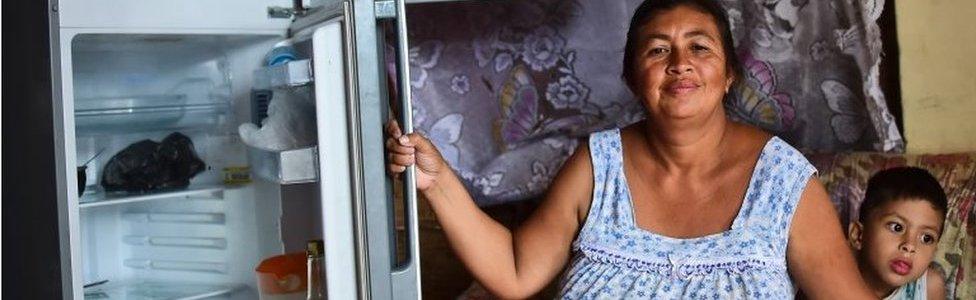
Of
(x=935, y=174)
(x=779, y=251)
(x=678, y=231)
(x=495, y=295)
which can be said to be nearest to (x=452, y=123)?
(x=495, y=295)

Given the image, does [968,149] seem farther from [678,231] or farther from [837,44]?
[678,231]

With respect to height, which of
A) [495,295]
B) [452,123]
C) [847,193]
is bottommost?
[495,295]

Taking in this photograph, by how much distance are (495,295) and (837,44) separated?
0.78 meters

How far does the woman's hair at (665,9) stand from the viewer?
2.03 m

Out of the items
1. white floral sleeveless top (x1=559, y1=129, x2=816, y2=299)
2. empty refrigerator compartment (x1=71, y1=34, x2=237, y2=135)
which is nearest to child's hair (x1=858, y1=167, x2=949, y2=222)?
white floral sleeveless top (x1=559, y1=129, x2=816, y2=299)

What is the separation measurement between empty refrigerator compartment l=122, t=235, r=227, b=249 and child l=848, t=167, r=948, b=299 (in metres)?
1.20

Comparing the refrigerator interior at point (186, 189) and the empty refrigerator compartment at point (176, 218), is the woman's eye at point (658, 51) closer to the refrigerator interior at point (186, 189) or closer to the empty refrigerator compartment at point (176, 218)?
the refrigerator interior at point (186, 189)

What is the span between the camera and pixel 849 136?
216 centimetres

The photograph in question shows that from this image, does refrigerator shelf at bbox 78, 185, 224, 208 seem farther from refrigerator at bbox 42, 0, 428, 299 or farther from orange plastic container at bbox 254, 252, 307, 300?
orange plastic container at bbox 254, 252, 307, 300

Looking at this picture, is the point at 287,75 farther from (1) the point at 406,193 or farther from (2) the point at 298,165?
(1) the point at 406,193

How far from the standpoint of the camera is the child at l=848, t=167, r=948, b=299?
203 cm

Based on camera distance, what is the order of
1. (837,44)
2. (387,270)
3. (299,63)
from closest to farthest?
(387,270)
(299,63)
(837,44)

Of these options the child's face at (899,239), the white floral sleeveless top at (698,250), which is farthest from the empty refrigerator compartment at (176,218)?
the child's face at (899,239)

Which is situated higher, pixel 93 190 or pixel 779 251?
pixel 93 190
